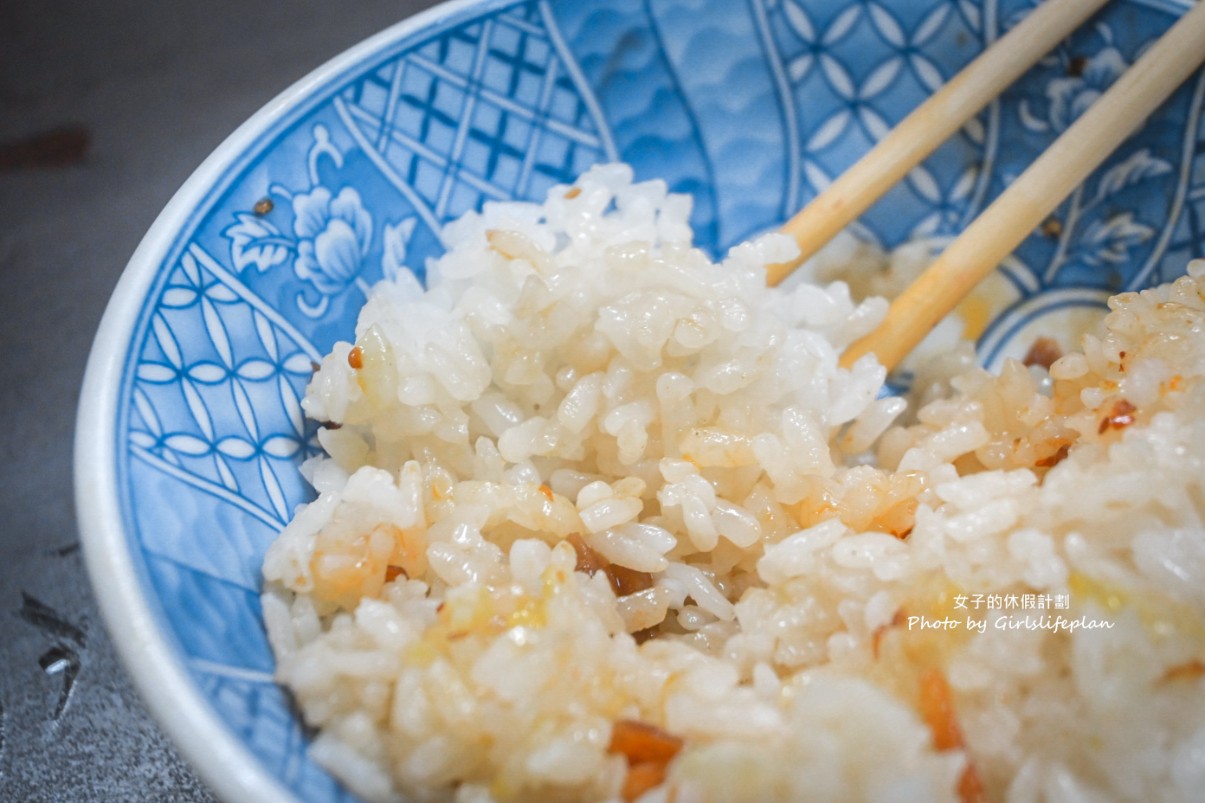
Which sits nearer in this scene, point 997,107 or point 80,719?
point 80,719

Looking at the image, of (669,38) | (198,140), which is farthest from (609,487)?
(198,140)

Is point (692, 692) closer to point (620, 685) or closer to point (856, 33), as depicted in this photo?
point (620, 685)

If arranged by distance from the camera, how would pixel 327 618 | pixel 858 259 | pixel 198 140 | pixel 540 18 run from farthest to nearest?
pixel 198 140
pixel 858 259
pixel 540 18
pixel 327 618

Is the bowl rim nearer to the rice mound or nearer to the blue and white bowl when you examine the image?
the blue and white bowl

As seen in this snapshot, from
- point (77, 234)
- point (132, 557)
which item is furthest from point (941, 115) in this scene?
point (77, 234)

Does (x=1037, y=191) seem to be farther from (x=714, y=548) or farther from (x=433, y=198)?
(x=433, y=198)
